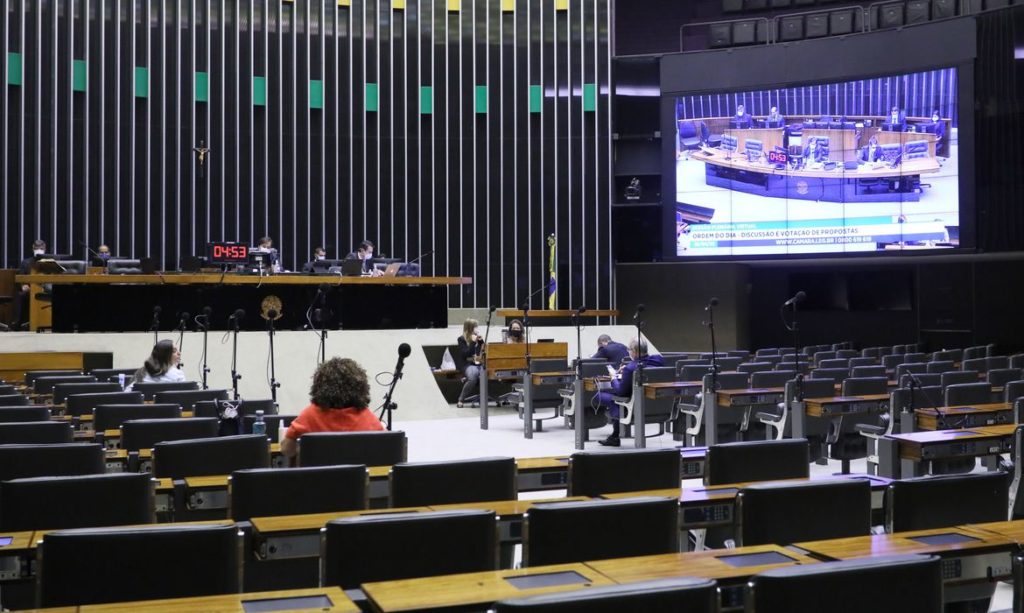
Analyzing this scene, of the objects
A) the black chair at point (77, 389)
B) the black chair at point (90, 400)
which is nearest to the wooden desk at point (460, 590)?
the black chair at point (90, 400)

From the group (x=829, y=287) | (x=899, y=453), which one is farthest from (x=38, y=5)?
(x=899, y=453)

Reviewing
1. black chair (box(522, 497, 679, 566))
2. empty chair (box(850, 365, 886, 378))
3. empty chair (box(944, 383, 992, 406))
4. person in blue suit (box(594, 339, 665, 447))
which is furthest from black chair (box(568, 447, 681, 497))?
empty chair (box(850, 365, 886, 378))

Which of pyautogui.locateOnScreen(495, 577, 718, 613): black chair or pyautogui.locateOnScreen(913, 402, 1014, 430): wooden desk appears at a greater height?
pyautogui.locateOnScreen(495, 577, 718, 613): black chair

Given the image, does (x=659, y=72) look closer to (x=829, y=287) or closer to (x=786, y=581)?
(x=829, y=287)

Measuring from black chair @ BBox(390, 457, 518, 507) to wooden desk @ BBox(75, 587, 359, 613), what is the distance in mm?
1327

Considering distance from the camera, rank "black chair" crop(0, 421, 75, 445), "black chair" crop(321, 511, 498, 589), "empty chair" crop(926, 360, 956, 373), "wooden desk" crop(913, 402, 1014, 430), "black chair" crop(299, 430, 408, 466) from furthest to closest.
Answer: "empty chair" crop(926, 360, 956, 373)
"wooden desk" crop(913, 402, 1014, 430)
"black chair" crop(0, 421, 75, 445)
"black chair" crop(299, 430, 408, 466)
"black chair" crop(321, 511, 498, 589)

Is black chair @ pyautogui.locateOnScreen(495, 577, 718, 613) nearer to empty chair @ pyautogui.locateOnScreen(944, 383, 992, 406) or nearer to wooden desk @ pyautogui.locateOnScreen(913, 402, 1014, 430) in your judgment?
wooden desk @ pyautogui.locateOnScreen(913, 402, 1014, 430)

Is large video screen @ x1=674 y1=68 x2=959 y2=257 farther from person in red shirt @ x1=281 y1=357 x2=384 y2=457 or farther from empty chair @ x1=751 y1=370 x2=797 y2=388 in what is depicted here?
person in red shirt @ x1=281 y1=357 x2=384 y2=457

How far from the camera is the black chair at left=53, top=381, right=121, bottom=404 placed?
25.6 feet

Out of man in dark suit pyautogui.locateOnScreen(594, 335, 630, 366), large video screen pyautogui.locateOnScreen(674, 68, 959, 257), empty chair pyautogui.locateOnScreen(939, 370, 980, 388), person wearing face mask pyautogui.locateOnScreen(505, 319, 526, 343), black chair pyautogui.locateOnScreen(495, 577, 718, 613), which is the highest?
large video screen pyautogui.locateOnScreen(674, 68, 959, 257)

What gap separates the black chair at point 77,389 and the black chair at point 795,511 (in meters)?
5.86

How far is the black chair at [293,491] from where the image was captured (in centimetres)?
359

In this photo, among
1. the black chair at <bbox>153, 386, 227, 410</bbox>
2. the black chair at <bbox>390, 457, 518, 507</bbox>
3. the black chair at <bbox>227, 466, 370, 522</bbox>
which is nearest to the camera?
the black chair at <bbox>227, 466, 370, 522</bbox>

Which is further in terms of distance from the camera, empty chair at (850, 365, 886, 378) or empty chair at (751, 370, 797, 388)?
empty chair at (850, 365, 886, 378)
